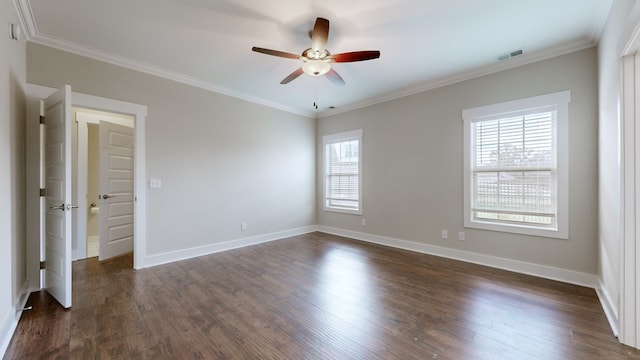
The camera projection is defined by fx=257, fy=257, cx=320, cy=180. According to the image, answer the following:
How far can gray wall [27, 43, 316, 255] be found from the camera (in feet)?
10.5

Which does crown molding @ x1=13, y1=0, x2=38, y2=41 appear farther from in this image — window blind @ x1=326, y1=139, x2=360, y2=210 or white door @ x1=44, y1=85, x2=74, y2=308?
window blind @ x1=326, y1=139, x2=360, y2=210

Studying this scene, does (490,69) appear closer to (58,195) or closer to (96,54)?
(96,54)

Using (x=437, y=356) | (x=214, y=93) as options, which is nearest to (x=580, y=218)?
(x=437, y=356)

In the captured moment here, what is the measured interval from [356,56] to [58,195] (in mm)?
3144

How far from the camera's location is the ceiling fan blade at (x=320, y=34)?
7.33ft

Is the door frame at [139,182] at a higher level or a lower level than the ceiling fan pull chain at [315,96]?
lower

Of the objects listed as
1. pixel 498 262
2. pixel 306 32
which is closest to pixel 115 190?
pixel 306 32

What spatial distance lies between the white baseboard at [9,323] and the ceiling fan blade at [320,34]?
10.8ft

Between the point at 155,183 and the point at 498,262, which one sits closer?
the point at 498,262

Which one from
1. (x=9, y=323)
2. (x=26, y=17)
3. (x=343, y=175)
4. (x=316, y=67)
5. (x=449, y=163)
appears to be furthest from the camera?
(x=343, y=175)

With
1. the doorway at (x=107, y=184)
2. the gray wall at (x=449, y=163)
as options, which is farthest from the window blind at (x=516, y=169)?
the doorway at (x=107, y=184)

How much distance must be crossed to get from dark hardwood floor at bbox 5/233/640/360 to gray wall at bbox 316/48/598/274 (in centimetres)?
46

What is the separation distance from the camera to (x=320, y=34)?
7.77 ft

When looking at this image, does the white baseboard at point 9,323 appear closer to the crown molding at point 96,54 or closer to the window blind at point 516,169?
the crown molding at point 96,54
